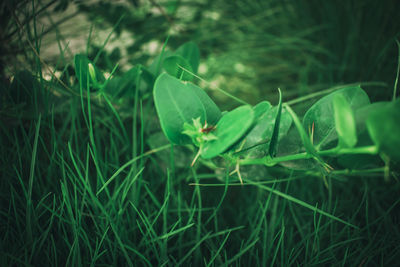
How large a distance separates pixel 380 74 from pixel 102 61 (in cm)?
87

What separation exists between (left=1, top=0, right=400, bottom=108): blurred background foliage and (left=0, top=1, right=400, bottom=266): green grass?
15 centimetres

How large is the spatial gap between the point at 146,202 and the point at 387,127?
38cm

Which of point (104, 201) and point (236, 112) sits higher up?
Answer: point (236, 112)

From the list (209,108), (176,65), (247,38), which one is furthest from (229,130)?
(247,38)

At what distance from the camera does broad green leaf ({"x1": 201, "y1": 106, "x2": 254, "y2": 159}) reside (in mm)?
298

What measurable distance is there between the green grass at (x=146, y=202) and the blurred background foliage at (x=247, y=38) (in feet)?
0.50

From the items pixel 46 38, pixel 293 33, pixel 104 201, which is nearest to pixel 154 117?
pixel 104 201

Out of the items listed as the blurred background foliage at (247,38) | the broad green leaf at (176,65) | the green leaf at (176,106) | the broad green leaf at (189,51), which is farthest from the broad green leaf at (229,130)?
the blurred background foliage at (247,38)

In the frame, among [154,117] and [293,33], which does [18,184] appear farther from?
[293,33]

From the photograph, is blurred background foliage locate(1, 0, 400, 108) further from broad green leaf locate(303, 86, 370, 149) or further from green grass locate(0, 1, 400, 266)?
broad green leaf locate(303, 86, 370, 149)

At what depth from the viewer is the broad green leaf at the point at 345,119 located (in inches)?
11.3

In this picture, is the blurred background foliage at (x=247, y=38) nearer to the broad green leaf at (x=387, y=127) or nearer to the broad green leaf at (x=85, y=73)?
the broad green leaf at (x=85, y=73)

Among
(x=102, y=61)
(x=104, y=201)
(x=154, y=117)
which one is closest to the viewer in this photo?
(x=104, y=201)

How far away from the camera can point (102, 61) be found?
771 millimetres
